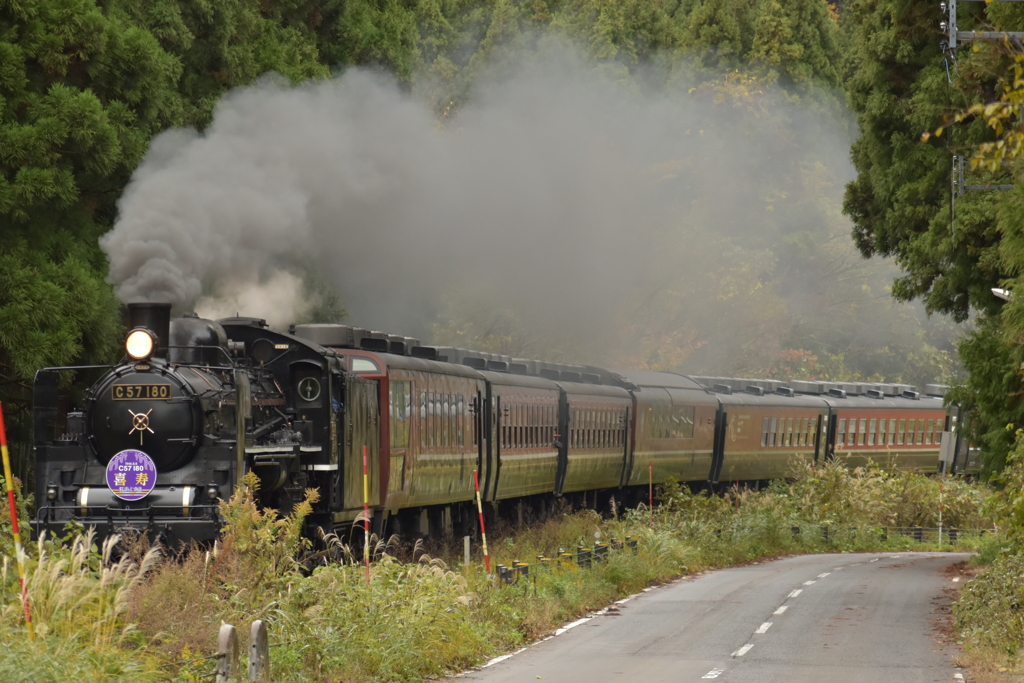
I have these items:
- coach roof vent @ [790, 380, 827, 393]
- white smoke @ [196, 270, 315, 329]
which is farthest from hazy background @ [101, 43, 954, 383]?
coach roof vent @ [790, 380, 827, 393]

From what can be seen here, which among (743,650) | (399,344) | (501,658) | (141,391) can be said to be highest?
(399,344)

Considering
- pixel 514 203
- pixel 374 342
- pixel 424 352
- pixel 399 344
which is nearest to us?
pixel 374 342

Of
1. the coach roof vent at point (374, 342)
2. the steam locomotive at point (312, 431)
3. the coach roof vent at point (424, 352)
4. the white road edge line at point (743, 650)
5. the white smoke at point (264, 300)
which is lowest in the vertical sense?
the white road edge line at point (743, 650)

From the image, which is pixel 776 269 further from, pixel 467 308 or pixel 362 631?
pixel 362 631

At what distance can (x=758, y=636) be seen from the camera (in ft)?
51.4

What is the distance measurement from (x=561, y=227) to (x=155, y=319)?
31.2 meters

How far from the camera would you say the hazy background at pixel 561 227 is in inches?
888

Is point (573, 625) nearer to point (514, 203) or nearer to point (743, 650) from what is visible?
point (743, 650)

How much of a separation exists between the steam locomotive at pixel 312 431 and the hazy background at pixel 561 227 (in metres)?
1.98

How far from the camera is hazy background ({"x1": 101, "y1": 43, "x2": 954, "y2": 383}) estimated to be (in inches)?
888

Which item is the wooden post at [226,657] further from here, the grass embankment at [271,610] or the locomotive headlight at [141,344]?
the locomotive headlight at [141,344]

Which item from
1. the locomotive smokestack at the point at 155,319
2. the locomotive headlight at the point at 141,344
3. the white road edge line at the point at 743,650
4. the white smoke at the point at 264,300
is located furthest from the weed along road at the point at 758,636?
the white smoke at the point at 264,300

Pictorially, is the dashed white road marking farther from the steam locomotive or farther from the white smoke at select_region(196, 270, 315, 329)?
the white smoke at select_region(196, 270, 315, 329)

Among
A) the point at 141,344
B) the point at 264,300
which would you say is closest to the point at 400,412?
the point at 141,344
